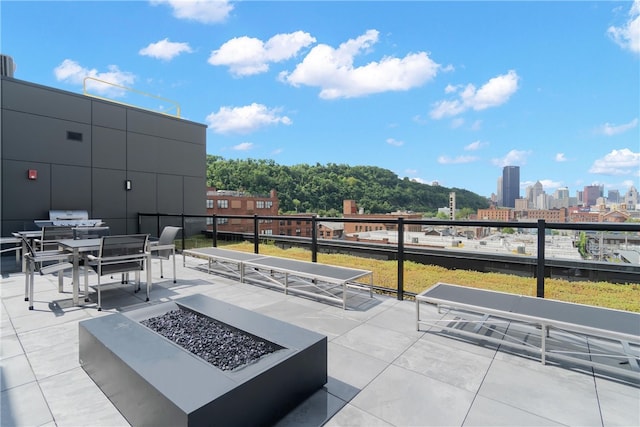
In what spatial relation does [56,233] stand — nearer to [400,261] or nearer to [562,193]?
[400,261]

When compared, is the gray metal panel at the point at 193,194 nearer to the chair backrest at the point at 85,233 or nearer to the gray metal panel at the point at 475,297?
the chair backrest at the point at 85,233

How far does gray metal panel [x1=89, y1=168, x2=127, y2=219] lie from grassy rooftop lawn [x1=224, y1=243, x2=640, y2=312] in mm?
6123

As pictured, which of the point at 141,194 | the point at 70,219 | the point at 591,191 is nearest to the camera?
the point at 70,219

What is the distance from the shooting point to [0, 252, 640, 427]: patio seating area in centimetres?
167

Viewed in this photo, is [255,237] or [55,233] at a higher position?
[55,233]

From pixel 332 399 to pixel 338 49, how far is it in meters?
23.8

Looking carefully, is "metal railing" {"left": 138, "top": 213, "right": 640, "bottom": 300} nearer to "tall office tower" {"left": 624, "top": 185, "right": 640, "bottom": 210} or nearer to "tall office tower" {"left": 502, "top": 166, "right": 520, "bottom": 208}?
"tall office tower" {"left": 624, "top": 185, "right": 640, "bottom": 210}

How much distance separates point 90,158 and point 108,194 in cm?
97

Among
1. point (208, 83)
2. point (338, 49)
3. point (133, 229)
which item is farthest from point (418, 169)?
point (133, 229)

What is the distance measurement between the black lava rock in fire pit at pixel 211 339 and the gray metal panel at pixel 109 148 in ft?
23.9

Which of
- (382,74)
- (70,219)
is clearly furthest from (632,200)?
(382,74)

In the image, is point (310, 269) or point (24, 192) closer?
point (310, 269)

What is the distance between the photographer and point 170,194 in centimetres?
951

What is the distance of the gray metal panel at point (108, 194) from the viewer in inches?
312
